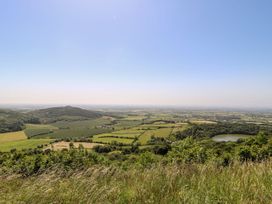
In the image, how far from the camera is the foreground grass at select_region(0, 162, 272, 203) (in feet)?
10.8

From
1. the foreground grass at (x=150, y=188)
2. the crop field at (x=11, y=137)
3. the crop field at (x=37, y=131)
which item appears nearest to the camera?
the foreground grass at (x=150, y=188)

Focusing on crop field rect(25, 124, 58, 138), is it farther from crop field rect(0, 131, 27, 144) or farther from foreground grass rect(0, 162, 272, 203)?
foreground grass rect(0, 162, 272, 203)

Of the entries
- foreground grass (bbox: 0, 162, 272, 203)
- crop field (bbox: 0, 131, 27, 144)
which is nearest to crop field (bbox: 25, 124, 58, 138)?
crop field (bbox: 0, 131, 27, 144)

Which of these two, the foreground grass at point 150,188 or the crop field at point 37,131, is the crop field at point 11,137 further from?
the foreground grass at point 150,188

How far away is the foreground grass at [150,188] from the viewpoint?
329cm

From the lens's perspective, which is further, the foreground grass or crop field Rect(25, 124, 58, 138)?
crop field Rect(25, 124, 58, 138)

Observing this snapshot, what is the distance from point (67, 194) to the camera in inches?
135

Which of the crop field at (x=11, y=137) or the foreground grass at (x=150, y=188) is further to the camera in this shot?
the crop field at (x=11, y=137)

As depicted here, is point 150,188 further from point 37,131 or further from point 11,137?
point 37,131

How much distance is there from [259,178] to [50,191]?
3.18m

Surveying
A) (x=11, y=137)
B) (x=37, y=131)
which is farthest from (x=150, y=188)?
(x=37, y=131)

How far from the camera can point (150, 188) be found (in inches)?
148

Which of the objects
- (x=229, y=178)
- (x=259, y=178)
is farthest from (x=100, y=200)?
(x=259, y=178)

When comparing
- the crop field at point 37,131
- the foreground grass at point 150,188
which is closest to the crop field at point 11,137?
the crop field at point 37,131
